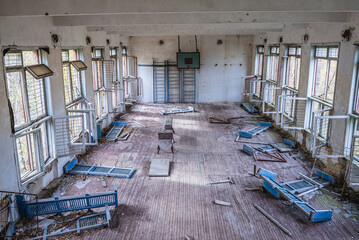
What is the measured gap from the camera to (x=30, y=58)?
226 inches

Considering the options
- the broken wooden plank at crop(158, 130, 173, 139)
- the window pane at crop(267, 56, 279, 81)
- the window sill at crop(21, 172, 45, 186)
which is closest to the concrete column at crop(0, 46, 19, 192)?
the window sill at crop(21, 172, 45, 186)

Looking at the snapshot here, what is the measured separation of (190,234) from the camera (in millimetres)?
4914

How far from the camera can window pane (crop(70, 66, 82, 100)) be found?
7866mm

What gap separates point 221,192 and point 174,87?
33.9 feet

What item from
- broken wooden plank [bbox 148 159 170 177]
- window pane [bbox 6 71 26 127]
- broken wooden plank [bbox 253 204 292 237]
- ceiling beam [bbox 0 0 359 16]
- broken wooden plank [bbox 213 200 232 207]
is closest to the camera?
ceiling beam [bbox 0 0 359 16]

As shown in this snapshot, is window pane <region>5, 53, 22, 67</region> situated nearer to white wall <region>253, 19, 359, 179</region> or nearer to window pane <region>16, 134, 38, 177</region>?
window pane <region>16, 134, 38, 177</region>

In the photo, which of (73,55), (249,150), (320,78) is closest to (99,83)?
(73,55)

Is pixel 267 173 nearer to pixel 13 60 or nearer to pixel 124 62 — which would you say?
pixel 13 60

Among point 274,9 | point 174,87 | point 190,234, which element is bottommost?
point 190,234

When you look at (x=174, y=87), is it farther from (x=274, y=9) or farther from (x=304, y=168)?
(x=274, y=9)

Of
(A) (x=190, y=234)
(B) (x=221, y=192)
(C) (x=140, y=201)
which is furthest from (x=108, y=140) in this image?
(A) (x=190, y=234)

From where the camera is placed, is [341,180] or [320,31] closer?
[341,180]

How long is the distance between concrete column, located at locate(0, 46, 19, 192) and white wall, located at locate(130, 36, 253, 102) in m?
11.4

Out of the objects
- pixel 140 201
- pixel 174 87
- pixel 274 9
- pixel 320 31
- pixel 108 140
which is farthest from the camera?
pixel 174 87
